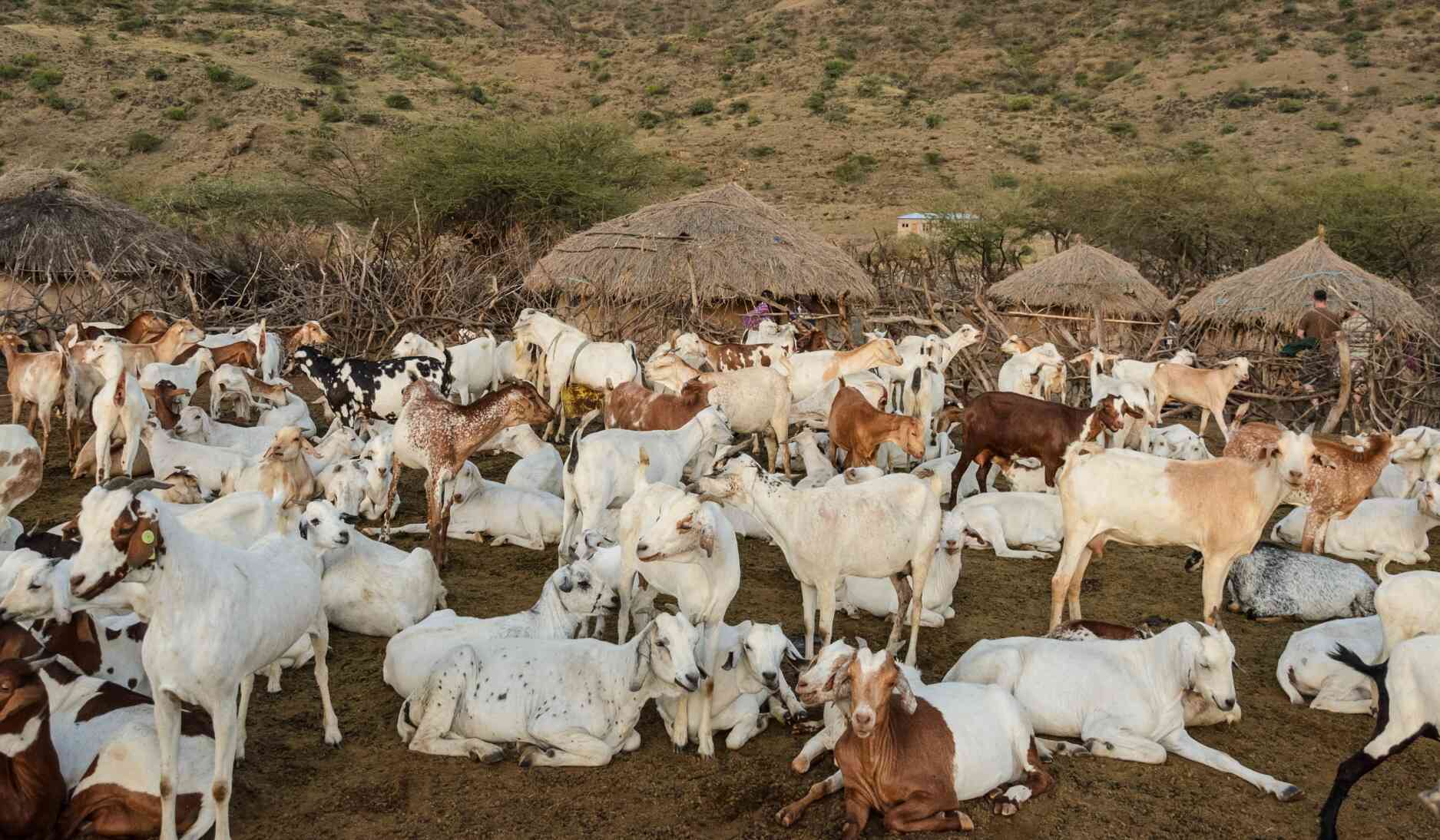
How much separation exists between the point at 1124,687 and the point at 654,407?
6.02 meters

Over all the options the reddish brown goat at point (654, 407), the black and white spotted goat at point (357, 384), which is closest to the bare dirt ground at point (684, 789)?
the reddish brown goat at point (654, 407)

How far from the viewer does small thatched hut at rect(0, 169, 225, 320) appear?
18.8m

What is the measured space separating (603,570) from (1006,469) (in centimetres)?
513

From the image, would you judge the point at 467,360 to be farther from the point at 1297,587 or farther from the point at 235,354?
the point at 1297,587

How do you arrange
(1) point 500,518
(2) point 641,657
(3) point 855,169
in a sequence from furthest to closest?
(3) point 855,169 < (1) point 500,518 < (2) point 641,657

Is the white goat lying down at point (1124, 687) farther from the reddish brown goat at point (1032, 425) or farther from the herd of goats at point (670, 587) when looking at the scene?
the reddish brown goat at point (1032, 425)

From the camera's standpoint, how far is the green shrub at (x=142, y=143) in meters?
43.9

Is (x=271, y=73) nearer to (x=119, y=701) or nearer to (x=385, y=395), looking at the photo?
(x=385, y=395)

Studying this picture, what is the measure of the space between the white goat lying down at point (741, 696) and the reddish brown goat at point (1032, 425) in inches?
190

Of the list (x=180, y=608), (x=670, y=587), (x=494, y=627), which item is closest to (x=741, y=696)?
(x=670, y=587)

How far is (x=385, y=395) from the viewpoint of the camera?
11.9m

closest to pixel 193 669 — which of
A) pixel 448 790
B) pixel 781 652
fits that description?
pixel 448 790

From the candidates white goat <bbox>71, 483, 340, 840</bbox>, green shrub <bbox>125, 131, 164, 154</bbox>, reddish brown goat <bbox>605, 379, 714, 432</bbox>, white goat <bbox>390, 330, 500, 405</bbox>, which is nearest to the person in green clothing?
reddish brown goat <bbox>605, 379, 714, 432</bbox>

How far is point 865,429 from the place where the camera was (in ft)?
34.3
